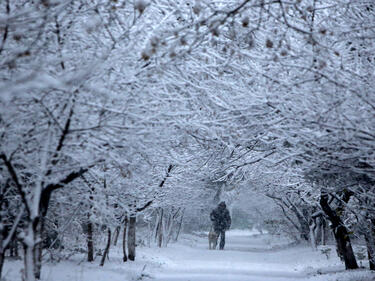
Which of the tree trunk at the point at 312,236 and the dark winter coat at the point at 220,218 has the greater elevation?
the dark winter coat at the point at 220,218

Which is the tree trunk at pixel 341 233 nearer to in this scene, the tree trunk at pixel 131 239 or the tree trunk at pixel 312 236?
the tree trunk at pixel 131 239

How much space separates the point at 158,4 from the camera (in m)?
8.77

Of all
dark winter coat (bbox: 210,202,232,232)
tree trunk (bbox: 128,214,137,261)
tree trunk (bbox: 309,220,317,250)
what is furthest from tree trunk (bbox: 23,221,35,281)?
dark winter coat (bbox: 210,202,232,232)

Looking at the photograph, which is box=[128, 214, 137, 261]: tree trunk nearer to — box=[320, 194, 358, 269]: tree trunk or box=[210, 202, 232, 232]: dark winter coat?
box=[320, 194, 358, 269]: tree trunk

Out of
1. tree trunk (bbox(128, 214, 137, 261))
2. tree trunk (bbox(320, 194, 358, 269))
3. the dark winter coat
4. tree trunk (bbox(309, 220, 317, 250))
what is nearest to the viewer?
tree trunk (bbox(320, 194, 358, 269))

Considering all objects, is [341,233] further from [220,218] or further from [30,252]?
[220,218]

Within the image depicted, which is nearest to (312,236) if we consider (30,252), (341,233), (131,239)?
(341,233)

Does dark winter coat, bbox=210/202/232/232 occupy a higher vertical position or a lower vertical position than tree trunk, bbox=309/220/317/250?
higher

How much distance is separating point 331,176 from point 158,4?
463 cm

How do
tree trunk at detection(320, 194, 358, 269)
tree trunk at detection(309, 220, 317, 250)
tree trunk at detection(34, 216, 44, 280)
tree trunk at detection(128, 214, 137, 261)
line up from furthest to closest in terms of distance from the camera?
1. tree trunk at detection(309, 220, 317, 250)
2. tree trunk at detection(128, 214, 137, 261)
3. tree trunk at detection(320, 194, 358, 269)
4. tree trunk at detection(34, 216, 44, 280)

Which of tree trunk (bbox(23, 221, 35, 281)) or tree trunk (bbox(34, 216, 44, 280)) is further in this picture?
tree trunk (bbox(34, 216, 44, 280))

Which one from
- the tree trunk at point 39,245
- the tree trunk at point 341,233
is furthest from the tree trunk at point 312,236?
the tree trunk at point 39,245

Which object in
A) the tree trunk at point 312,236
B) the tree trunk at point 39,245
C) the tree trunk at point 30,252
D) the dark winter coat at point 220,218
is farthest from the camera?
the dark winter coat at point 220,218

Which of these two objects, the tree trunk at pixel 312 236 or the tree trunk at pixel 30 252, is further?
the tree trunk at pixel 312 236
